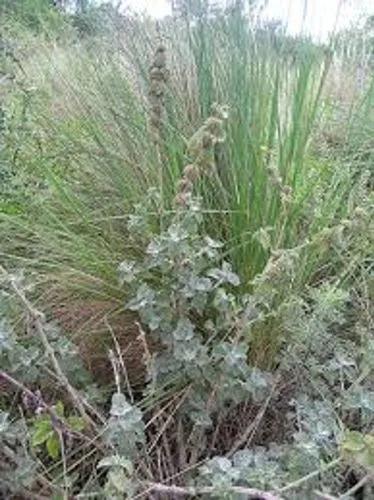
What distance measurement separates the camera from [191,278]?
1.24 meters

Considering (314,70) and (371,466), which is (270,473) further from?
(314,70)

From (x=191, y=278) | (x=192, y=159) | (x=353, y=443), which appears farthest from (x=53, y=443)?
(x=192, y=159)

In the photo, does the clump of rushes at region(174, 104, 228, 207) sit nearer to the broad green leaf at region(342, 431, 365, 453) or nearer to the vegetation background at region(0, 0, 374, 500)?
the vegetation background at region(0, 0, 374, 500)

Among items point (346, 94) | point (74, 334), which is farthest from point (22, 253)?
point (346, 94)

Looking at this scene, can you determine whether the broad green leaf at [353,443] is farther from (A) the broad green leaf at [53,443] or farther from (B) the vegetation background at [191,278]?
(A) the broad green leaf at [53,443]

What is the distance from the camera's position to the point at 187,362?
1227mm

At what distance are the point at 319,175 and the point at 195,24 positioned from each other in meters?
0.68

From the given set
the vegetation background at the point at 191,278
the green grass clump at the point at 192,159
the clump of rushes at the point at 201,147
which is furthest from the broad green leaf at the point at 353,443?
the clump of rushes at the point at 201,147

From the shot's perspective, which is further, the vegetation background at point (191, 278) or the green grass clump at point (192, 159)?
the green grass clump at point (192, 159)

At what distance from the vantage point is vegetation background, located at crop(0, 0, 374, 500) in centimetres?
115

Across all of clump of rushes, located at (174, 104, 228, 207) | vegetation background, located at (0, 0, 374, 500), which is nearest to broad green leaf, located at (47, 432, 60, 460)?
vegetation background, located at (0, 0, 374, 500)

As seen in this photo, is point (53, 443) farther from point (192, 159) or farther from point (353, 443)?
point (192, 159)

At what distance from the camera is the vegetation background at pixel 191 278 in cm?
115

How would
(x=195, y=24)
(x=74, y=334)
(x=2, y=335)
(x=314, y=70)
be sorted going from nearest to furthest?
(x=2, y=335) < (x=74, y=334) < (x=314, y=70) < (x=195, y=24)
